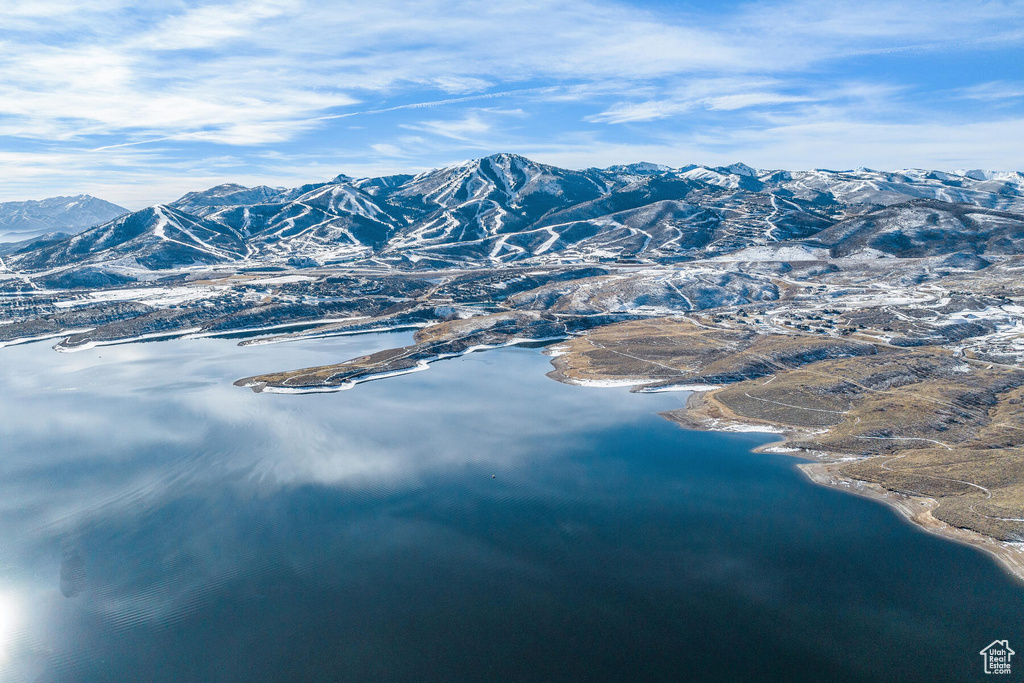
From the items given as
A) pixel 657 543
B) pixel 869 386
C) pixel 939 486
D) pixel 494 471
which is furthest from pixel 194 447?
pixel 869 386

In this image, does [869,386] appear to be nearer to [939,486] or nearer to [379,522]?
[939,486]

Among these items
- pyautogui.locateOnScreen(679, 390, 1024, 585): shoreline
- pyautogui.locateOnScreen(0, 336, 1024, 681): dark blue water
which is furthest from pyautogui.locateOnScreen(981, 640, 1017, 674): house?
pyautogui.locateOnScreen(679, 390, 1024, 585): shoreline

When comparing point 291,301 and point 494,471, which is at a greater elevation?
point 291,301

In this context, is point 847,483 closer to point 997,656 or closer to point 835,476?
point 835,476

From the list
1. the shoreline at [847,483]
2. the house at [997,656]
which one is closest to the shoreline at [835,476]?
the shoreline at [847,483]

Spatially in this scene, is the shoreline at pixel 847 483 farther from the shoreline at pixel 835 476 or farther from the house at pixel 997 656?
the house at pixel 997 656

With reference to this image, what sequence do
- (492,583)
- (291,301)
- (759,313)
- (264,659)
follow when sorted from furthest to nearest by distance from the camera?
(291,301), (759,313), (492,583), (264,659)

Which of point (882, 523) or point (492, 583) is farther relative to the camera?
point (882, 523)
